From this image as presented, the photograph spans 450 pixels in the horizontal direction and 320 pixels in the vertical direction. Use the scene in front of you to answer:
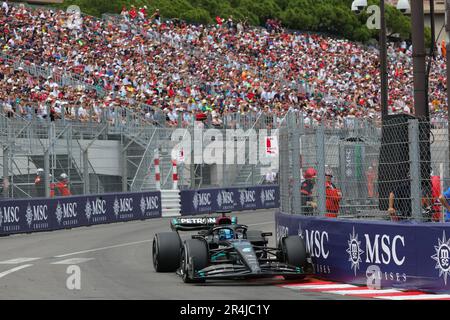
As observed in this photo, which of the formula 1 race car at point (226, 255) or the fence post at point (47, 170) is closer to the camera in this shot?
the formula 1 race car at point (226, 255)

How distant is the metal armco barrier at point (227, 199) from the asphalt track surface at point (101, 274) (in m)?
8.46

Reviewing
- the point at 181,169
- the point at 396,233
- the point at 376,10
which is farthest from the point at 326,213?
the point at 181,169

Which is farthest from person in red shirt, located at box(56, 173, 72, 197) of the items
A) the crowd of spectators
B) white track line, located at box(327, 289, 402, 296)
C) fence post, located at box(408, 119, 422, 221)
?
fence post, located at box(408, 119, 422, 221)

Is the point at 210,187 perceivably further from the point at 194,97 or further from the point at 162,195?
the point at 194,97

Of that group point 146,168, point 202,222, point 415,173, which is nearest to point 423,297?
point 415,173

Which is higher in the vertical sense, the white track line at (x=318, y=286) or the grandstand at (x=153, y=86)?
the grandstand at (x=153, y=86)

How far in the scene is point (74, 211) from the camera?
3086 cm

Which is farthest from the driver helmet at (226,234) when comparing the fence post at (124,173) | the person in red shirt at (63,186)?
the fence post at (124,173)

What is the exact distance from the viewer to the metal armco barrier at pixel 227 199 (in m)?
37.2

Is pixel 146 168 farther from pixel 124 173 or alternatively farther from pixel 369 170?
pixel 369 170

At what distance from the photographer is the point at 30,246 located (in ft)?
78.4

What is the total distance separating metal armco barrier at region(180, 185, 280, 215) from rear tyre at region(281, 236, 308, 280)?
21.1 meters

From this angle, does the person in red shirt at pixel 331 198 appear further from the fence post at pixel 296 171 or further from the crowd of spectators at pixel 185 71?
the crowd of spectators at pixel 185 71

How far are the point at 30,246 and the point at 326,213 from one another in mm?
9624
